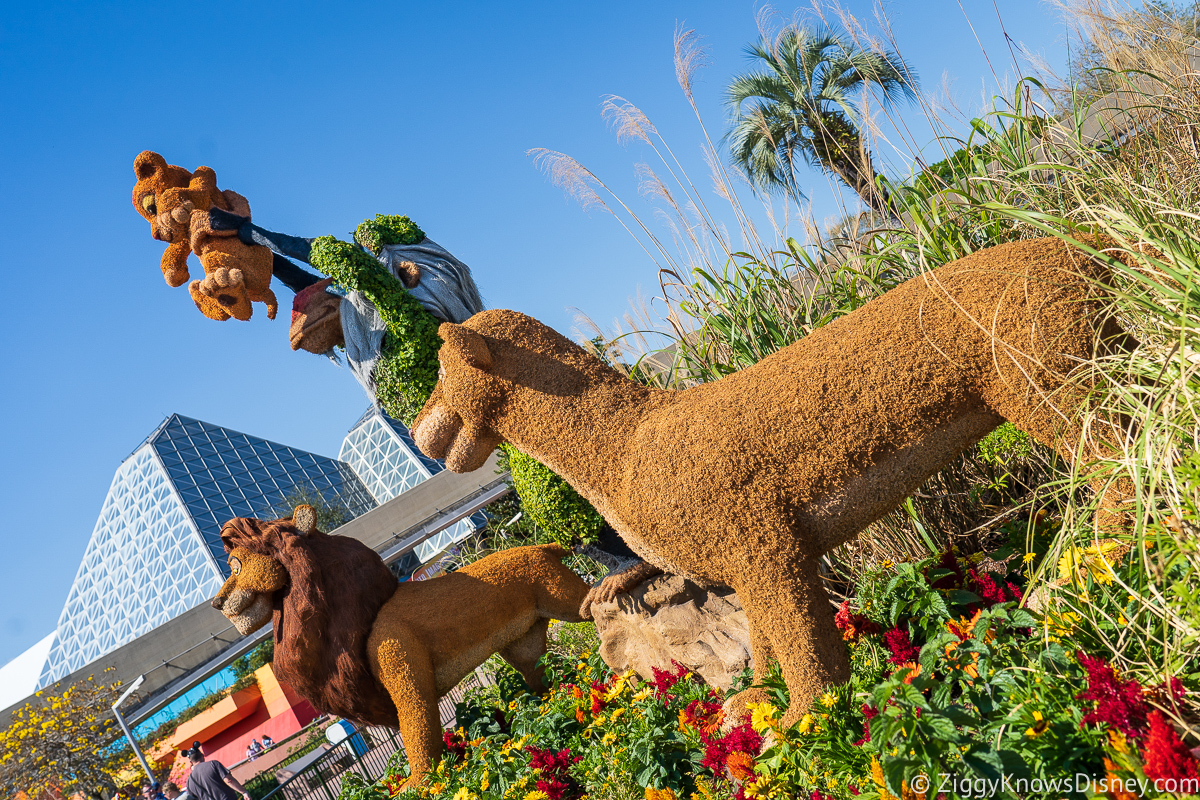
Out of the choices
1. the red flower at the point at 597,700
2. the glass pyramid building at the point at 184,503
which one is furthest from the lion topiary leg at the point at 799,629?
the glass pyramid building at the point at 184,503

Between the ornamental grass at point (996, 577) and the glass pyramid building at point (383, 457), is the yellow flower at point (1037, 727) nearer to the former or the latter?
the ornamental grass at point (996, 577)

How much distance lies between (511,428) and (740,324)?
1496 mm

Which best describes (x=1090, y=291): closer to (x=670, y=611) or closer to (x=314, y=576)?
(x=670, y=611)

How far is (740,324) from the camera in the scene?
11.8 ft

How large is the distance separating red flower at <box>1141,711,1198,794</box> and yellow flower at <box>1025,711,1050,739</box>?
0.30 meters

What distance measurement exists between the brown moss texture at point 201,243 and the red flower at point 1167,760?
5348 mm

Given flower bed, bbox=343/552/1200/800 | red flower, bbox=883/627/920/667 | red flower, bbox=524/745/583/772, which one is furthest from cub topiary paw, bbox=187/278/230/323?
red flower, bbox=883/627/920/667

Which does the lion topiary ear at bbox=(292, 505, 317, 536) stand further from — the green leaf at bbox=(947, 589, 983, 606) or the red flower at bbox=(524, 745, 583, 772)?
the green leaf at bbox=(947, 589, 983, 606)

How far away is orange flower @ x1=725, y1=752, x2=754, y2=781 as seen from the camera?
2.16 metres

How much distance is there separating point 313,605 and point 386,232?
9.04 ft

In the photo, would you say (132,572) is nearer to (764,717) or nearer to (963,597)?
(764,717)

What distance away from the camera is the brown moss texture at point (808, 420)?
2.10 meters

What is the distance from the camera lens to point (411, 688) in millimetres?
3949

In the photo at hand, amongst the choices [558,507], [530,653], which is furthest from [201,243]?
[530,653]
